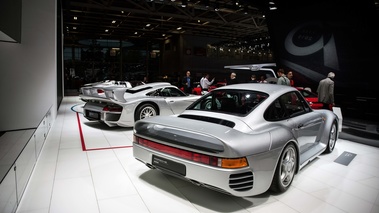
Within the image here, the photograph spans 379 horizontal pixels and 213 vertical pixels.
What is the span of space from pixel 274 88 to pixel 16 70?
5406 mm

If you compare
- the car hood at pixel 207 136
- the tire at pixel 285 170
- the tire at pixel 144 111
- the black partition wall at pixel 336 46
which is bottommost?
the tire at pixel 285 170

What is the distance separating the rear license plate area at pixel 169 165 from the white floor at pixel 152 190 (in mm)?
335

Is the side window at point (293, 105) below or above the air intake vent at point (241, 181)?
above

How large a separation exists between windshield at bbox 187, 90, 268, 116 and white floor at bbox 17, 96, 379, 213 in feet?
3.13

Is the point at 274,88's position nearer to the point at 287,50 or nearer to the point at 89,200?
the point at 89,200

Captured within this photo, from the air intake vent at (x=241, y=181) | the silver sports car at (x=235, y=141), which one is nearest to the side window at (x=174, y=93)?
the silver sports car at (x=235, y=141)

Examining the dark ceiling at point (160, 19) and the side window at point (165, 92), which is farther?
the dark ceiling at point (160, 19)

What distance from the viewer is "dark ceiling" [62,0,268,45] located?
12266 mm

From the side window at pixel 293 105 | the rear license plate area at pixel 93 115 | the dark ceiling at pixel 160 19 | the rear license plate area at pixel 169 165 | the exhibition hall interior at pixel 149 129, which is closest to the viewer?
the rear license plate area at pixel 169 165

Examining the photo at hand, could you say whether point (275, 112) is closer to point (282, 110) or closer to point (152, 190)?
point (282, 110)

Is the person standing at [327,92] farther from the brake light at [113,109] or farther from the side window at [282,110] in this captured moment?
the brake light at [113,109]

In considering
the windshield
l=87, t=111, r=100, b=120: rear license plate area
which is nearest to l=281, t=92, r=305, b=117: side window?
the windshield

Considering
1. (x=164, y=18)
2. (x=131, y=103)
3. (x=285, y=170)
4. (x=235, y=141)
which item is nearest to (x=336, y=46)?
(x=131, y=103)

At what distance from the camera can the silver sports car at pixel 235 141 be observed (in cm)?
231
